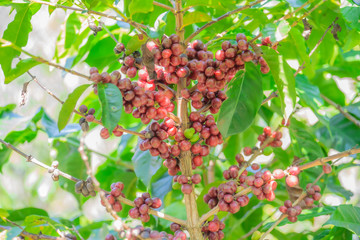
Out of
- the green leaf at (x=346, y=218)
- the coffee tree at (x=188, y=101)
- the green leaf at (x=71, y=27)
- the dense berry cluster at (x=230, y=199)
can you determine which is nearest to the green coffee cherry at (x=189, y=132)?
the coffee tree at (x=188, y=101)

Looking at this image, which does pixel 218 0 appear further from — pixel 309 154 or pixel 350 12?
pixel 309 154

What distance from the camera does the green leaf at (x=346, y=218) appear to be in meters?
0.82

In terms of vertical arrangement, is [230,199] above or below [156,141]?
below

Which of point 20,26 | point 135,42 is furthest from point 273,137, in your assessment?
point 20,26

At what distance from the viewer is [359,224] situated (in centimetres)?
85

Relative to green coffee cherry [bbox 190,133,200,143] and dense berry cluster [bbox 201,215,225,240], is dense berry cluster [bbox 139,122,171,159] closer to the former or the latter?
green coffee cherry [bbox 190,133,200,143]

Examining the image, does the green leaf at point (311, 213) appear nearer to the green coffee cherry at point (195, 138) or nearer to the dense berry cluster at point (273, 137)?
the dense berry cluster at point (273, 137)

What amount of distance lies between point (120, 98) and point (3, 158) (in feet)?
2.58

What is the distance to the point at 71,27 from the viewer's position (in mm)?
1150

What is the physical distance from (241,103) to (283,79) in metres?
0.09

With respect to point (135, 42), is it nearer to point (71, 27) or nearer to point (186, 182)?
point (186, 182)

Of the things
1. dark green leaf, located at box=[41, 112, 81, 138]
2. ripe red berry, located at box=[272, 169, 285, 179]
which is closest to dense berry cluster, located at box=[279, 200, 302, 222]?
ripe red berry, located at box=[272, 169, 285, 179]

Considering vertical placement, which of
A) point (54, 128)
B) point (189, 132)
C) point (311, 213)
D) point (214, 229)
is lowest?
point (311, 213)

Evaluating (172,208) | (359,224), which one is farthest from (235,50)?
(172,208)
